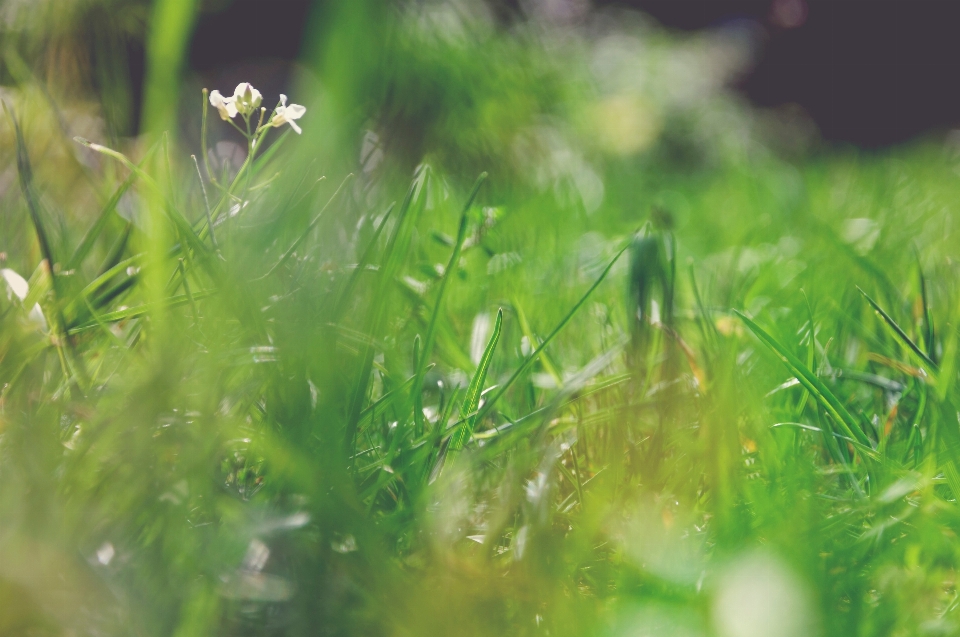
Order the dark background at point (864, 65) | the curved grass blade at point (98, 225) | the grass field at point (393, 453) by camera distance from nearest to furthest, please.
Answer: the grass field at point (393, 453), the curved grass blade at point (98, 225), the dark background at point (864, 65)

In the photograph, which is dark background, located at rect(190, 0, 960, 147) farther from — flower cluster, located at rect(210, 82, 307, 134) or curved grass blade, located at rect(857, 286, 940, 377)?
flower cluster, located at rect(210, 82, 307, 134)

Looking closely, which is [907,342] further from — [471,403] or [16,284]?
Result: [16,284]

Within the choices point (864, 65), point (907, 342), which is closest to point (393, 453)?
point (907, 342)

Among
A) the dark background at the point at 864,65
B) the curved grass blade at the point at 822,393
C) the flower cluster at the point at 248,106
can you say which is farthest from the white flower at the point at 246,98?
the dark background at the point at 864,65

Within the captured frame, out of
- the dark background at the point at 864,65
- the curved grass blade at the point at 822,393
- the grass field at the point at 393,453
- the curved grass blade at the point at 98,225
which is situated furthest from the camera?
the dark background at the point at 864,65

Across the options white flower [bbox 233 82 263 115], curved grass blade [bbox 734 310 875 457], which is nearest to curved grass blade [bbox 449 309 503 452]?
curved grass blade [bbox 734 310 875 457]

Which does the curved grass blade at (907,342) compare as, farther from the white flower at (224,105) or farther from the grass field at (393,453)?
the white flower at (224,105)
